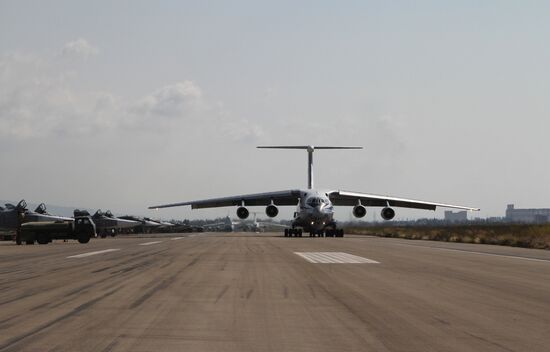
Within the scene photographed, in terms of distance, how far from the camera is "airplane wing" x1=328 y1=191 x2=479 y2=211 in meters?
60.8

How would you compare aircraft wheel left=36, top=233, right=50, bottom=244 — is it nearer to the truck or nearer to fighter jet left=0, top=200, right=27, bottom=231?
the truck

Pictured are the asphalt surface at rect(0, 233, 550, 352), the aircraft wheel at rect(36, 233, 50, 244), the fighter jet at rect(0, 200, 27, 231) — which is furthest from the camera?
the fighter jet at rect(0, 200, 27, 231)

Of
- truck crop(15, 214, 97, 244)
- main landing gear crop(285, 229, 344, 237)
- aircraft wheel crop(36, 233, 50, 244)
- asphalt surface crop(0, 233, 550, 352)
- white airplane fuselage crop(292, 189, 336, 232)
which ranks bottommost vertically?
asphalt surface crop(0, 233, 550, 352)

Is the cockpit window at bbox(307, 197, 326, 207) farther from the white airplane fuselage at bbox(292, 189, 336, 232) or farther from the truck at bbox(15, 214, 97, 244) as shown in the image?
the truck at bbox(15, 214, 97, 244)

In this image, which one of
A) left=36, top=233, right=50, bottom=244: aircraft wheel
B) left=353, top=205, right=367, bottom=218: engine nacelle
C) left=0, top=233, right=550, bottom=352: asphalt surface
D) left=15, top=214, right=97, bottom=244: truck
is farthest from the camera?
left=353, top=205, right=367, bottom=218: engine nacelle

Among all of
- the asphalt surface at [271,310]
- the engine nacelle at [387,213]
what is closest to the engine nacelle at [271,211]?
the engine nacelle at [387,213]

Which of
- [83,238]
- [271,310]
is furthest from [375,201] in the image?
[271,310]

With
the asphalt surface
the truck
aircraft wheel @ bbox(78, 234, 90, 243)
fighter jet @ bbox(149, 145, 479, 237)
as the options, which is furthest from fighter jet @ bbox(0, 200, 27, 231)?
the asphalt surface

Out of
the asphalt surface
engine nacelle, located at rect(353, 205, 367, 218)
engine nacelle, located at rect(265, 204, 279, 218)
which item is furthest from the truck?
engine nacelle, located at rect(353, 205, 367, 218)

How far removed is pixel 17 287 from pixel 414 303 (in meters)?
7.11

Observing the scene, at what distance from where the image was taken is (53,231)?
41156 millimetres

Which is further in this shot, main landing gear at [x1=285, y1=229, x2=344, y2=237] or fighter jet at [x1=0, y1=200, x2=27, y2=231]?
main landing gear at [x1=285, y1=229, x2=344, y2=237]

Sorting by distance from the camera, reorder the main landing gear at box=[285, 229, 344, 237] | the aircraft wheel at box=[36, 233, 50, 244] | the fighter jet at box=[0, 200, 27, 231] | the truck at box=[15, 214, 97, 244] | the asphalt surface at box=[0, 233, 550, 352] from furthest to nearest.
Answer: the main landing gear at box=[285, 229, 344, 237]
the fighter jet at box=[0, 200, 27, 231]
the aircraft wheel at box=[36, 233, 50, 244]
the truck at box=[15, 214, 97, 244]
the asphalt surface at box=[0, 233, 550, 352]

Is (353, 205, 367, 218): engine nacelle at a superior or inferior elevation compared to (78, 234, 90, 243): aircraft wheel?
superior
